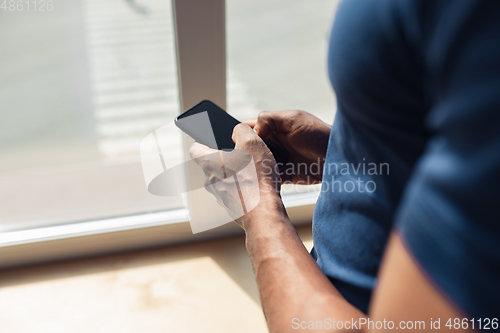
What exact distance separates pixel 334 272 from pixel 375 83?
0.19 m

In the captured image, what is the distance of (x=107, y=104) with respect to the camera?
820 mm

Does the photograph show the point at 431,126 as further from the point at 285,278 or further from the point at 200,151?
the point at 200,151

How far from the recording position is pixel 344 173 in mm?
329

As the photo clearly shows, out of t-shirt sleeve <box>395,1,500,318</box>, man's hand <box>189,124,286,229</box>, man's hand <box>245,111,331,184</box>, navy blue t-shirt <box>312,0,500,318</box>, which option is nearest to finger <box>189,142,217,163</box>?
man's hand <box>189,124,286,229</box>

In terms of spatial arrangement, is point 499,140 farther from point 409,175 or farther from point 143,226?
point 143,226

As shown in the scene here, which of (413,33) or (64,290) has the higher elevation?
(413,33)

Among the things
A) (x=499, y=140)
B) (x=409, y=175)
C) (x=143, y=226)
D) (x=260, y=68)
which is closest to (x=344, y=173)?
(x=409, y=175)

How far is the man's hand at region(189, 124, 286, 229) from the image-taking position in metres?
0.44

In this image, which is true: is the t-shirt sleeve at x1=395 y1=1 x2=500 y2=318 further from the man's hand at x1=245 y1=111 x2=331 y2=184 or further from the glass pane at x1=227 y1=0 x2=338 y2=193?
the glass pane at x1=227 y1=0 x2=338 y2=193

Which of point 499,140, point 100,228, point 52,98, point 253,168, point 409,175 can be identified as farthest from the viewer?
point 100,228

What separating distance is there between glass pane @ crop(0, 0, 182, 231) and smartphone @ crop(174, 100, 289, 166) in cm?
24

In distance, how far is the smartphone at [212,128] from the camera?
561 mm
